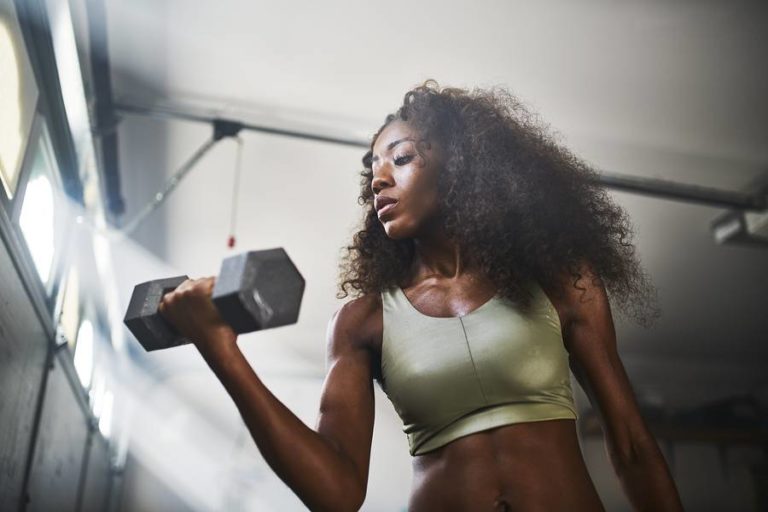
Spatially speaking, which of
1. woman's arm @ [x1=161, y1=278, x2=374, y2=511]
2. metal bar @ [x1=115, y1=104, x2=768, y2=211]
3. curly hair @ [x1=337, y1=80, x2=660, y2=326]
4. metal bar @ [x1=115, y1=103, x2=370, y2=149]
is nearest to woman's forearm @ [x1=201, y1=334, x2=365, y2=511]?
woman's arm @ [x1=161, y1=278, x2=374, y2=511]

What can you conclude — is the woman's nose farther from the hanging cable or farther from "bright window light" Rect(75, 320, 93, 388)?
"bright window light" Rect(75, 320, 93, 388)

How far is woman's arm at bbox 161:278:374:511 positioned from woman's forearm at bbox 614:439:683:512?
43 centimetres

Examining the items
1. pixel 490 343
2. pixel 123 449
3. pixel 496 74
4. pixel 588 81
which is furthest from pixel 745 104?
pixel 123 449

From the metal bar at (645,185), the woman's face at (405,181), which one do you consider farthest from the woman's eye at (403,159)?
the metal bar at (645,185)

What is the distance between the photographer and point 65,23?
2.47m

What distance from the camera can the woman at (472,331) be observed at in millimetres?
948

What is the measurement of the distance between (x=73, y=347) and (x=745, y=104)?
13.1 ft

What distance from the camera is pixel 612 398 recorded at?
1125 mm

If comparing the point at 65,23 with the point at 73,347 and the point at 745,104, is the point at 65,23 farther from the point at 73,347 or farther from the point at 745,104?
the point at 745,104

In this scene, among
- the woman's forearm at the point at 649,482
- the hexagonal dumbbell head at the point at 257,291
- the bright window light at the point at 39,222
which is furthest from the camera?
the bright window light at the point at 39,222

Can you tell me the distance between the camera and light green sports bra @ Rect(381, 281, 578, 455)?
1.06 m

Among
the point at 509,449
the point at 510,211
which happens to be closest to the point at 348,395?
the point at 509,449

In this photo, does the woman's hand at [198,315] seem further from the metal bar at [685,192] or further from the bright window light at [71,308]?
the metal bar at [685,192]

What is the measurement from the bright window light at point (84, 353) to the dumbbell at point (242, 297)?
309 centimetres
